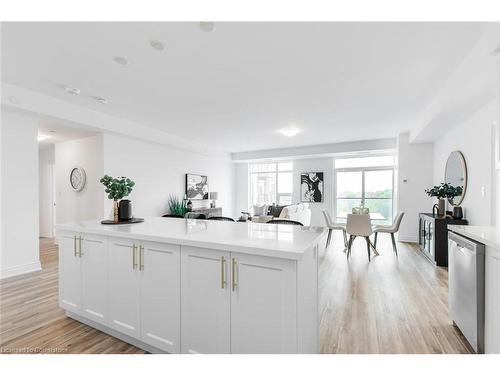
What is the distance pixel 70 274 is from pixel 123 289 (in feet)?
2.37

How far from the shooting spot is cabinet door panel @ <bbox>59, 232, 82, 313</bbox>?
2123 mm

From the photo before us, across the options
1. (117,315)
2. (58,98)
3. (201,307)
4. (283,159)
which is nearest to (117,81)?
(58,98)

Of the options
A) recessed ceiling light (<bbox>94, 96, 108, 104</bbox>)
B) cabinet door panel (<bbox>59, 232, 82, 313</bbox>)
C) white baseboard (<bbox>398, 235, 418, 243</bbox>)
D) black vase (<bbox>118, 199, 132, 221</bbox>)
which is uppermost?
recessed ceiling light (<bbox>94, 96, 108, 104</bbox>)

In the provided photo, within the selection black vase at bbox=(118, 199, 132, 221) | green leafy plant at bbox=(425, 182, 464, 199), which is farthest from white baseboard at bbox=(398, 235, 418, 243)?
black vase at bbox=(118, 199, 132, 221)

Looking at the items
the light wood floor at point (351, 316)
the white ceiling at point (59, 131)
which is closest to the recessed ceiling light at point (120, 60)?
the white ceiling at point (59, 131)

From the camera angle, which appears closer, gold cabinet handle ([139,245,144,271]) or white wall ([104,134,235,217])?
gold cabinet handle ([139,245,144,271])

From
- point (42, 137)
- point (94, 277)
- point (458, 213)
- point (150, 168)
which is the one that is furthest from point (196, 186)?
point (458, 213)

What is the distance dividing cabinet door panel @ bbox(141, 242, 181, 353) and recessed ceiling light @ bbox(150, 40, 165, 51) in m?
1.81

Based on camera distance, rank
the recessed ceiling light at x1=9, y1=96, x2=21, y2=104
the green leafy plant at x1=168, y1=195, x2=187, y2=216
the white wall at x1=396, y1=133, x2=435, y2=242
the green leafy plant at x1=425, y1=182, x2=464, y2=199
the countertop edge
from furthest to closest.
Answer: the green leafy plant at x1=168, y1=195, x2=187, y2=216, the white wall at x1=396, y1=133, x2=435, y2=242, the green leafy plant at x1=425, y1=182, x2=464, y2=199, the recessed ceiling light at x1=9, y1=96, x2=21, y2=104, the countertop edge

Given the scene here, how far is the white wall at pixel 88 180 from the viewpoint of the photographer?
15.2ft

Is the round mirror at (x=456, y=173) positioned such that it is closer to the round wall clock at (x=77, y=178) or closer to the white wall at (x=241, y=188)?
the white wall at (x=241, y=188)

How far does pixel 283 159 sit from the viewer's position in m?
8.30

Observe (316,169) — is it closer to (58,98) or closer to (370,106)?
(370,106)

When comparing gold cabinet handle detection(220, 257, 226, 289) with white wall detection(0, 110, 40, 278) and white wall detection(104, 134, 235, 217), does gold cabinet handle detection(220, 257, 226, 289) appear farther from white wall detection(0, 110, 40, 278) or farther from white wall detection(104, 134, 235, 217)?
white wall detection(104, 134, 235, 217)
